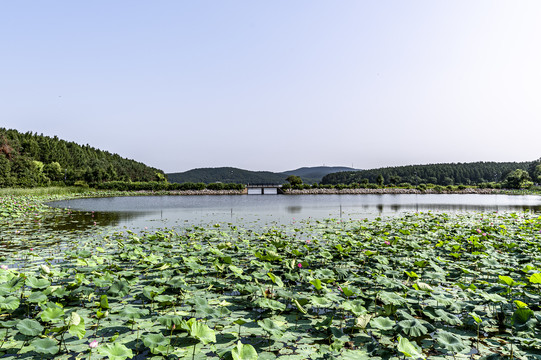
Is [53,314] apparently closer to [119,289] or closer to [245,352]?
[119,289]

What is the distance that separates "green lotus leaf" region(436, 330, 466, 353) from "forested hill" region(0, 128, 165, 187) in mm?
62743

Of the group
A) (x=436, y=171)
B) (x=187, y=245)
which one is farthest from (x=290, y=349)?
(x=436, y=171)

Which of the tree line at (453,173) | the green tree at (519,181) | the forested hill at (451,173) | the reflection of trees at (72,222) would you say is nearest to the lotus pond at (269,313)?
the reflection of trees at (72,222)

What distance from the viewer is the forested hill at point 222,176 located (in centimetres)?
15988

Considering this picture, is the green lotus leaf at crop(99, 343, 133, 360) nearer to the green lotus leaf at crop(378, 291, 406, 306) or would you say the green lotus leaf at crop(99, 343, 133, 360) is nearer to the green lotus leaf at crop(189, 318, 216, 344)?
the green lotus leaf at crop(189, 318, 216, 344)

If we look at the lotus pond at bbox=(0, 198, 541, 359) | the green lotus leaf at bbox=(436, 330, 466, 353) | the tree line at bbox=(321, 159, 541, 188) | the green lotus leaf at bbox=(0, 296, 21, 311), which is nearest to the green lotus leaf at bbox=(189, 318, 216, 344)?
the lotus pond at bbox=(0, 198, 541, 359)

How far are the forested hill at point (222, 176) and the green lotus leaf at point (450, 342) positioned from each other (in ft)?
501

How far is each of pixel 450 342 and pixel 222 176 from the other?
170 m

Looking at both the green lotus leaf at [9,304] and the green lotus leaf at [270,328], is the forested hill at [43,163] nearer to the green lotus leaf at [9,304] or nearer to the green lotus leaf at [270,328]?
the green lotus leaf at [9,304]

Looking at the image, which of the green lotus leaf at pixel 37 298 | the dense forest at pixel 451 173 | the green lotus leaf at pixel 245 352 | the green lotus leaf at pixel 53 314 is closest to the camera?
the green lotus leaf at pixel 245 352

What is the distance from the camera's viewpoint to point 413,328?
3.21 m

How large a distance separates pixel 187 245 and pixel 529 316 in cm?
741

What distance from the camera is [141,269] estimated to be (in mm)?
6289


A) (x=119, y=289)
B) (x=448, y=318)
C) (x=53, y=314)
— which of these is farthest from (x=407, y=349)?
(x=119, y=289)
